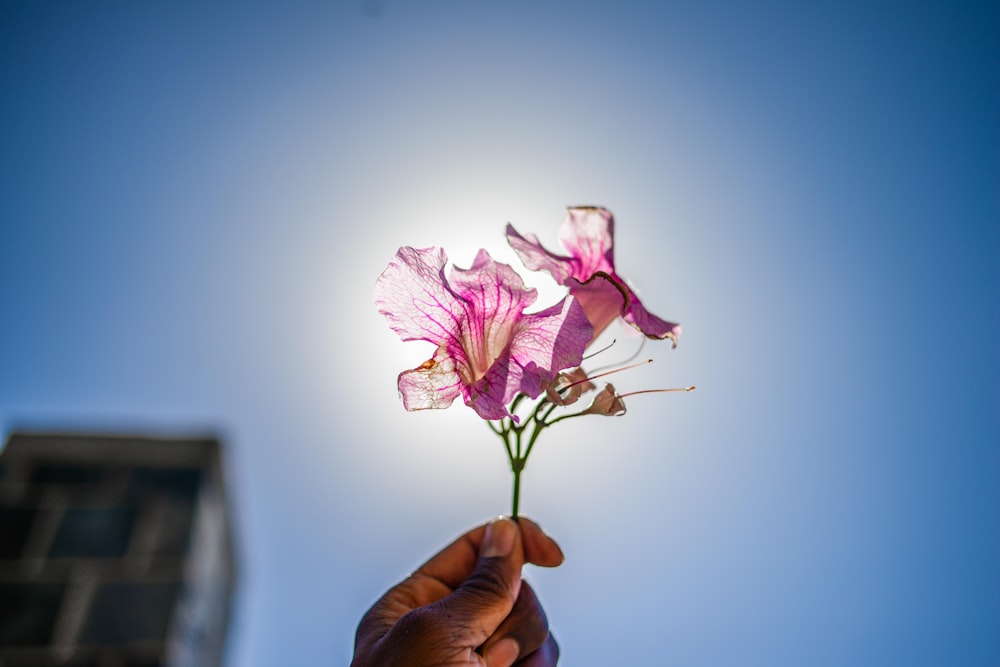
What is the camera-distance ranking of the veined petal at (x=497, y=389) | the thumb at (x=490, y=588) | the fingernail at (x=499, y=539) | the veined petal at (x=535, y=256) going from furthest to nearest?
the fingernail at (x=499, y=539), the veined petal at (x=535, y=256), the thumb at (x=490, y=588), the veined petal at (x=497, y=389)

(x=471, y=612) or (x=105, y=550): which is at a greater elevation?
(x=471, y=612)

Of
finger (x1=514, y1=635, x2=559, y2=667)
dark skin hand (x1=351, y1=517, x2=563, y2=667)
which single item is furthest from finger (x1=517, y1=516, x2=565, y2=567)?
finger (x1=514, y1=635, x2=559, y2=667)

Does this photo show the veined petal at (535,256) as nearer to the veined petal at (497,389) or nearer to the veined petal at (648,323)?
the veined petal at (648,323)

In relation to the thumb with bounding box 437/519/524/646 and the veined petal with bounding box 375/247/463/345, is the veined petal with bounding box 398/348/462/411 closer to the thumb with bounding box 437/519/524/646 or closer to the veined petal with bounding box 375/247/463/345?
the veined petal with bounding box 375/247/463/345

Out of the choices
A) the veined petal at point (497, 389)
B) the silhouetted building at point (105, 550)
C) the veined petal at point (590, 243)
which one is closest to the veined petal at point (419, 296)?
the veined petal at point (497, 389)

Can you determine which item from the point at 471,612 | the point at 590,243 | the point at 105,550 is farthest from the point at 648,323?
the point at 105,550

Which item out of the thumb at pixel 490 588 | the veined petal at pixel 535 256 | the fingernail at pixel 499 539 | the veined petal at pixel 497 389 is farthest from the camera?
the fingernail at pixel 499 539

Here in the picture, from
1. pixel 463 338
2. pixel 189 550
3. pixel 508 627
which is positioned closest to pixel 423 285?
pixel 463 338

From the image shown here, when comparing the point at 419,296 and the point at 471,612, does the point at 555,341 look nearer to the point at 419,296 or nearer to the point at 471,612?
the point at 419,296
